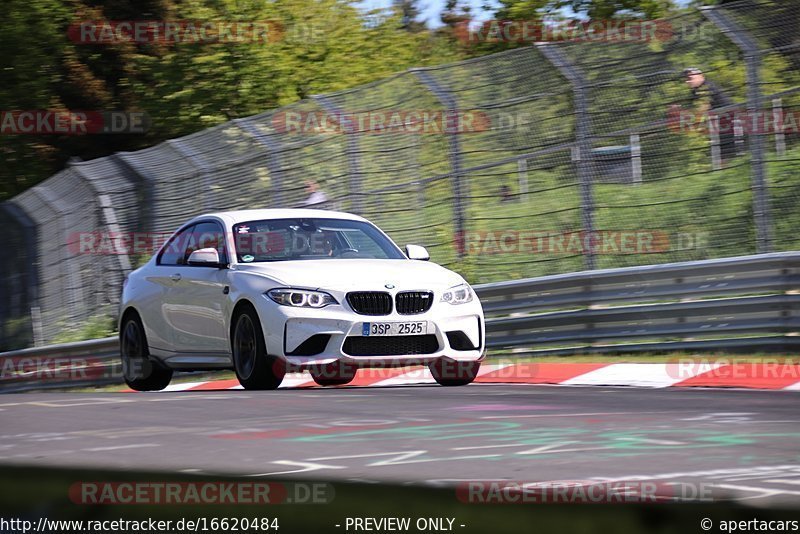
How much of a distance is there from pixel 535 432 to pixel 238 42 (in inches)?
842

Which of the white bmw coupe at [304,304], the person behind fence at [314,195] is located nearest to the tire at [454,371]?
the white bmw coupe at [304,304]

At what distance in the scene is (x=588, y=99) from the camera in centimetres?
1228

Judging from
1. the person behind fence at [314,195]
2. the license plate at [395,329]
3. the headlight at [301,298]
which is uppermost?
the person behind fence at [314,195]

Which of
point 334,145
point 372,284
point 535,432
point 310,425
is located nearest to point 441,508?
point 535,432

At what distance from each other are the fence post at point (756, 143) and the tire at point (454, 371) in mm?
2611

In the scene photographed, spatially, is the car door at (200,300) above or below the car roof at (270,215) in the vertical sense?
below

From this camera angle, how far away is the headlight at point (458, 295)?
1005 cm

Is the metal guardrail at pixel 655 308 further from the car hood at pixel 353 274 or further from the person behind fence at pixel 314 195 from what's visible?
the person behind fence at pixel 314 195

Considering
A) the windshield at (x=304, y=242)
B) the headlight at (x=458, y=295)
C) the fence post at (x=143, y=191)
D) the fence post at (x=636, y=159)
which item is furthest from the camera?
the fence post at (x=143, y=191)

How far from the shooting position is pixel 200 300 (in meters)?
10.7

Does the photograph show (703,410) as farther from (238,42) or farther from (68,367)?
(238,42)

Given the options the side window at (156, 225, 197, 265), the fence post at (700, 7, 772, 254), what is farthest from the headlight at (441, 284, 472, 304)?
the side window at (156, 225, 197, 265)

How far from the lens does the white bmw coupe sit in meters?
9.62

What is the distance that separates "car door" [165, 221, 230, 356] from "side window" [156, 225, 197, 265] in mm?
43
